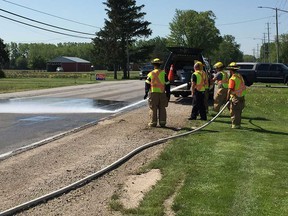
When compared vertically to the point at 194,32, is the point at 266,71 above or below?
below

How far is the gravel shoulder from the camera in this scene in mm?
5195

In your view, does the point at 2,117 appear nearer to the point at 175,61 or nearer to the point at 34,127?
the point at 34,127

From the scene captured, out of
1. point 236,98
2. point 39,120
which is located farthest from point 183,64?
point 236,98

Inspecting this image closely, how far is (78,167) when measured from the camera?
6887 millimetres

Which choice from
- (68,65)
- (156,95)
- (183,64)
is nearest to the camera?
(156,95)

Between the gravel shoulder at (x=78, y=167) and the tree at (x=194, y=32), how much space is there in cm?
10518

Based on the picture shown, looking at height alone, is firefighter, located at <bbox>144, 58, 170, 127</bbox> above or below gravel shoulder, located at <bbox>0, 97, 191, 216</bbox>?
above

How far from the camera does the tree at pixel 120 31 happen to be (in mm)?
62188

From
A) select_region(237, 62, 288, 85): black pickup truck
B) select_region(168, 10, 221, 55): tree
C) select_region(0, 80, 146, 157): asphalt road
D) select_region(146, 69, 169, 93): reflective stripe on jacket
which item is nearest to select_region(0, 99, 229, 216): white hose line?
select_region(0, 80, 146, 157): asphalt road

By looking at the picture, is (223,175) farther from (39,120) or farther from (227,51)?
(227,51)

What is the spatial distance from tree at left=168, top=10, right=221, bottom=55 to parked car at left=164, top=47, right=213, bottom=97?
95.2m

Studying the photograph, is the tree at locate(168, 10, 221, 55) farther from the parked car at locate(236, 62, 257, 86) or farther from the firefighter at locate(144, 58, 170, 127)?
the firefighter at locate(144, 58, 170, 127)

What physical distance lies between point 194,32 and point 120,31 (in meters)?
54.8

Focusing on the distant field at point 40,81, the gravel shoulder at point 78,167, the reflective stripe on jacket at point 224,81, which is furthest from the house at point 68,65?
the gravel shoulder at point 78,167
